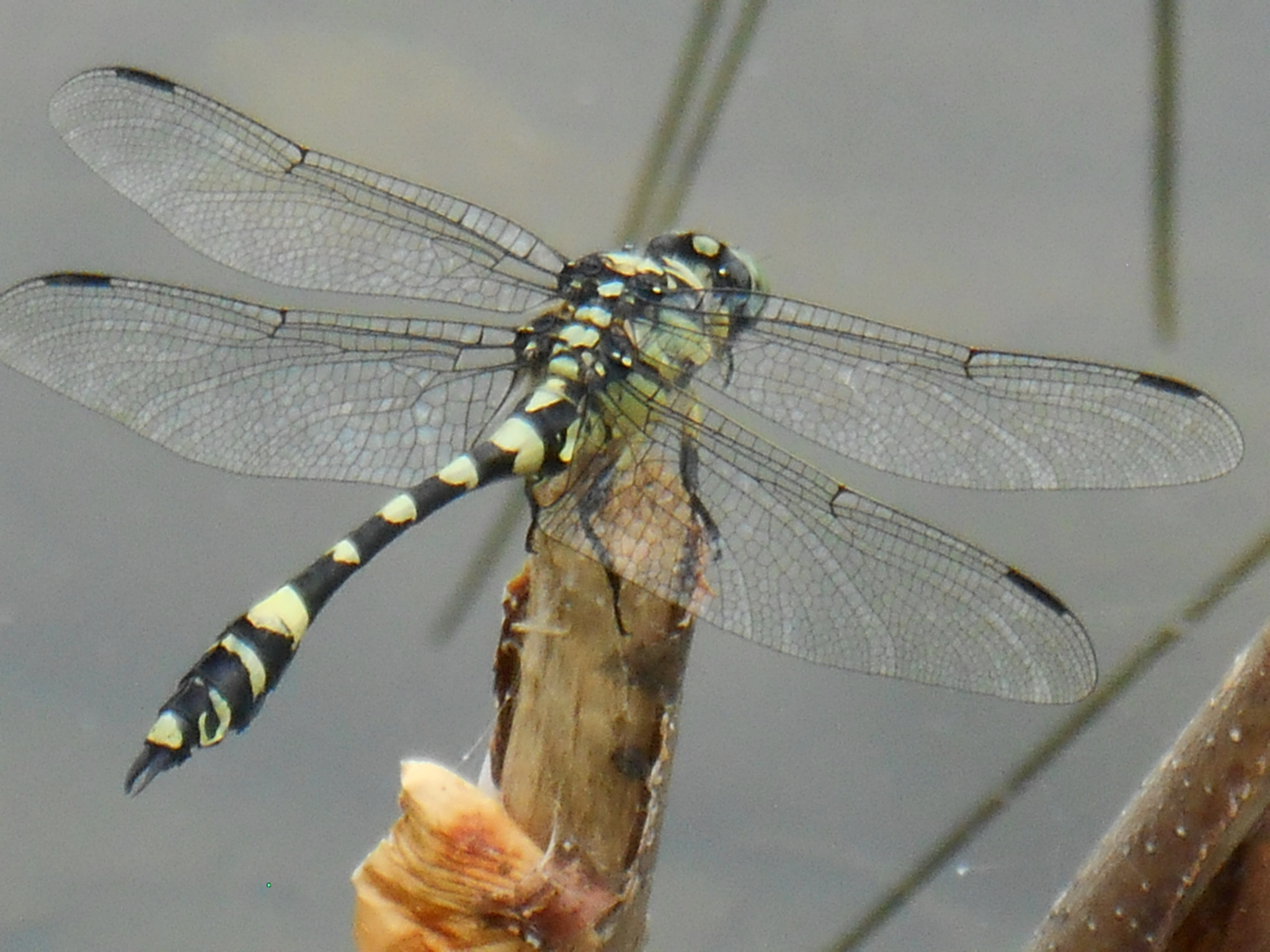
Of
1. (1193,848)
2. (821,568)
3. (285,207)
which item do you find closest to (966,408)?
(821,568)

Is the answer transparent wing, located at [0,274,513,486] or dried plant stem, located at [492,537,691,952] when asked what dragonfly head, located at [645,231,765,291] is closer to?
transparent wing, located at [0,274,513,486]

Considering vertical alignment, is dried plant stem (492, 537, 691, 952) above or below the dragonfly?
below

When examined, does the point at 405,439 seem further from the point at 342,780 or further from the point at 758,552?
the point at 342,780

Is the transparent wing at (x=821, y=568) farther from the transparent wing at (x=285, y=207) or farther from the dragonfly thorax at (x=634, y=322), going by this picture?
the transparent wing at (x=285, y=207)

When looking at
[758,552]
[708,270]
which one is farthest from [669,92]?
[758,552]

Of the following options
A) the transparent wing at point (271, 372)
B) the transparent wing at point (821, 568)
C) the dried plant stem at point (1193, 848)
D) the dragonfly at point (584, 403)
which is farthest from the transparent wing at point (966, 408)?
the dried plant stem at point (1193, 848)

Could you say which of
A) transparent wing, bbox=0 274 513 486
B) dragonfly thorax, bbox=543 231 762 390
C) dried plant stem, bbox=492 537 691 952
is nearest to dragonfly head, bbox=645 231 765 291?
dragonfly thorax, bbox=543 231 762 390
